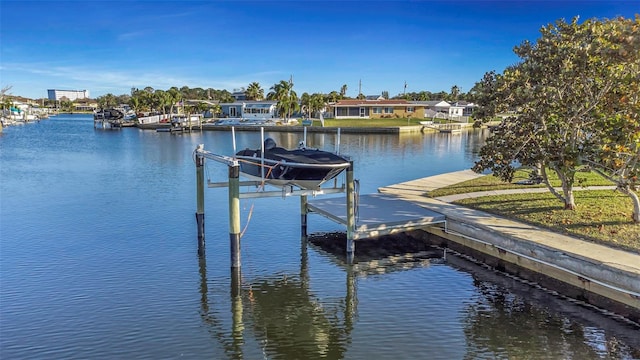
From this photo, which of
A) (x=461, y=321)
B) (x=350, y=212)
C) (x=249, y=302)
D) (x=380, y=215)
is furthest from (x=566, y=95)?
(x=249, y=302)

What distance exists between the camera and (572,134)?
1427 cm

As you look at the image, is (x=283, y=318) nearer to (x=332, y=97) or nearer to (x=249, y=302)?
(x=249, y=302)

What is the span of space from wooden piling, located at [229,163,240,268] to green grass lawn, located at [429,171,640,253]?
832 cm

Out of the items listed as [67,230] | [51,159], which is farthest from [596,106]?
[51,159]

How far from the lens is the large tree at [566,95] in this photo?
12391 mm

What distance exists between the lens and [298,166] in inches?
532

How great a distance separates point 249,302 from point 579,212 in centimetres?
1011

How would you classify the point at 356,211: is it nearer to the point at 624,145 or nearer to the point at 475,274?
the point at 475,274

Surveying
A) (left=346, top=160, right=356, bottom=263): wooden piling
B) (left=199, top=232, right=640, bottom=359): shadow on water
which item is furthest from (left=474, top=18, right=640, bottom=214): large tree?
(left=346, top=160, right=356, bottom=263): wooden piling

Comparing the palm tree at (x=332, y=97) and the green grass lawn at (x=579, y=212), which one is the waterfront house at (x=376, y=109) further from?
the green grass lawn at (x=579, y=212)

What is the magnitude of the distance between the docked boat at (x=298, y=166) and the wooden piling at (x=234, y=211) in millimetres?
1052

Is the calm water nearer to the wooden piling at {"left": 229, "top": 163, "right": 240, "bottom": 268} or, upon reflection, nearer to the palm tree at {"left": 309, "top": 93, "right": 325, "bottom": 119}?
the wooden piling at {"left": 229, "top": 163, "right": 240, "bottom": 268}

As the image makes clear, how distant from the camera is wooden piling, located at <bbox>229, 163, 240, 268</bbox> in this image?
1293cm

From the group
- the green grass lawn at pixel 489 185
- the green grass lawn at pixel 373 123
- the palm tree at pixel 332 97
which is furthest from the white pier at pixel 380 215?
the palm tree at pixel 332 97
